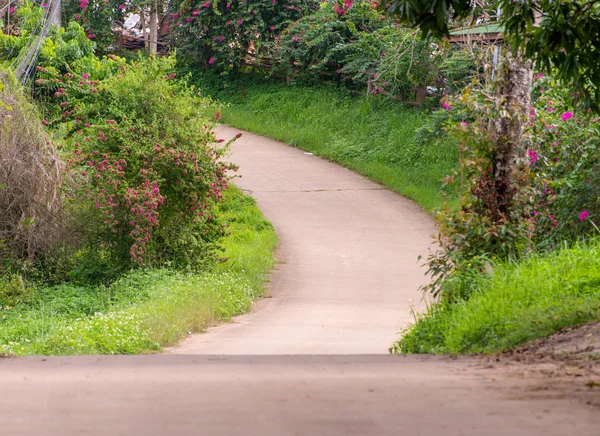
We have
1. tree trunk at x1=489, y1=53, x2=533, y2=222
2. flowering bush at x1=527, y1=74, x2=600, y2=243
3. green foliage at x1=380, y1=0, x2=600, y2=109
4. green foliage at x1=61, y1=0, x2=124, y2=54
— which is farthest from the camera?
green foliage at x1=61, y1=0, x2=124, y2=54

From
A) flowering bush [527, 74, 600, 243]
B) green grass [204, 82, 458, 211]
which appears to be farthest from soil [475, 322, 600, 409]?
green grass [204, 82, 458, 211]

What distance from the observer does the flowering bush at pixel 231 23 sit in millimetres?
27391

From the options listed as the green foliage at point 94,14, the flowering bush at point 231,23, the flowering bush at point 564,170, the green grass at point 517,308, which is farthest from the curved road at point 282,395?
the green foliage at point 94,14

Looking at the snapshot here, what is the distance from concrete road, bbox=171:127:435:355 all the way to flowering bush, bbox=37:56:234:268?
69.1 inches

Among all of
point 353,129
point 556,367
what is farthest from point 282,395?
point 353,129

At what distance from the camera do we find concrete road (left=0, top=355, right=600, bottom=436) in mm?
4398

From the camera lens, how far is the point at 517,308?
7746 mm

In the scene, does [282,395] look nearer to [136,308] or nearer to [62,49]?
[136,308]

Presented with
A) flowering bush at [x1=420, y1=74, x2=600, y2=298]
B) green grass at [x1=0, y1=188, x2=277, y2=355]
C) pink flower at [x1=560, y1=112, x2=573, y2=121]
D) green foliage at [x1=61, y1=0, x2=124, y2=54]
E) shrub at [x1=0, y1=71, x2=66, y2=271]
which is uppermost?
green foliage at [x1=61, y1=0, x2=124, y2=54]

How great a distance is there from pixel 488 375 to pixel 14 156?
30.9 feet

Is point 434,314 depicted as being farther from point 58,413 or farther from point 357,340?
point 58,413

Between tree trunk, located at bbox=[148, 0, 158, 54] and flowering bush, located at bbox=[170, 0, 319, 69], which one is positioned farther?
tree trunk, located at bbox=[148, 0, 158, 54]

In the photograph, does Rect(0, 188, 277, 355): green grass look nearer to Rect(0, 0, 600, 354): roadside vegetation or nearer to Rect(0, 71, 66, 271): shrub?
Rect(0, 0, 600, 354): roadside vegetation

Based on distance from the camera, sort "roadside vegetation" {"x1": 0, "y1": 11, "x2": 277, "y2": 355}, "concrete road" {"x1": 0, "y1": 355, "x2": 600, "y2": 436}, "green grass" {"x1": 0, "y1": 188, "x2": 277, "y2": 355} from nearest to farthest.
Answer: "concrete road" {"x1": 0, "y1": 355, "x2": 600, "y2": 436} → "green grass" {"x1": 0, "y1": 188, "x2": 277, "y2": 355} → "roadside vegetation" {"x1": 0, "y1": 11, "x2": 277, "y2": 355}
